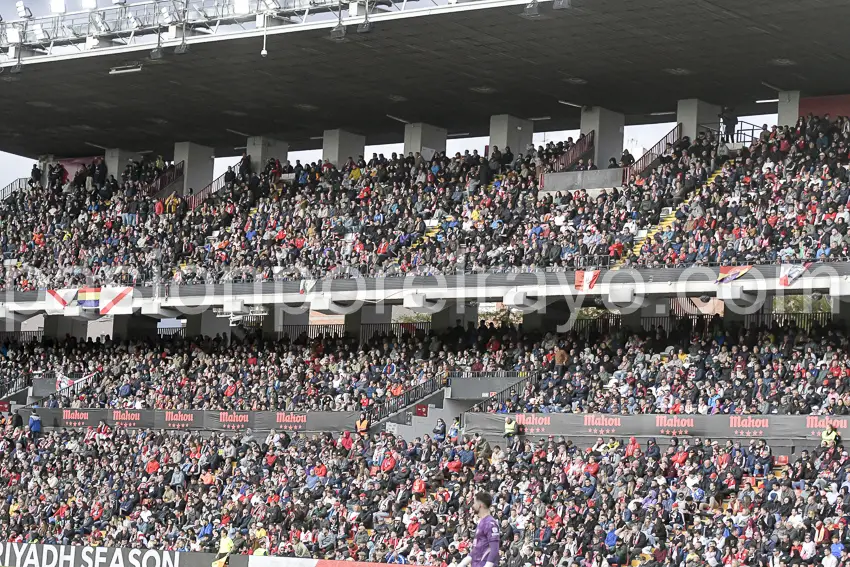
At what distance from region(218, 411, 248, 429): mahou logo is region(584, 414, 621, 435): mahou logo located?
10489mm

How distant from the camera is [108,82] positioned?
46719 mm

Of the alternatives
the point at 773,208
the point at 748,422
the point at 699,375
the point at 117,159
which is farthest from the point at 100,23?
the point at 748,422

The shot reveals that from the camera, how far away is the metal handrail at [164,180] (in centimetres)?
5366

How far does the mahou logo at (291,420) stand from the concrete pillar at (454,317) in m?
5.58

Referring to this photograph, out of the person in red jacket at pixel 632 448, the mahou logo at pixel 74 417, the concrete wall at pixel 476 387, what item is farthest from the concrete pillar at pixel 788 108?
the mahou logo at pixel 74 417

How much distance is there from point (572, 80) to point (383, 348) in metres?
9.48

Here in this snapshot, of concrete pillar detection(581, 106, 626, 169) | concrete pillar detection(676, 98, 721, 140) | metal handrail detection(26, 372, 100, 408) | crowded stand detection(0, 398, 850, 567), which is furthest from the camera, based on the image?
metal handrail detection(26, 372, 100, 408)

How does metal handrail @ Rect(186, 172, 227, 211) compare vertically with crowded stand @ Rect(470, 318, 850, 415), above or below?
above

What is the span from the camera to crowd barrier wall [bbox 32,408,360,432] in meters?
38.9

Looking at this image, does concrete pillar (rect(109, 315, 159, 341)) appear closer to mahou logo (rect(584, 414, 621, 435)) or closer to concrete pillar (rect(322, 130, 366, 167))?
concrete pillar (rect(322, 130, 366, 167))

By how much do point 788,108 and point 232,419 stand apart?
17992 mm

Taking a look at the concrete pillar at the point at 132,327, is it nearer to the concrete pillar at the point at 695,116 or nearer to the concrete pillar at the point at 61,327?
the concrete pillar at the point at 61,327

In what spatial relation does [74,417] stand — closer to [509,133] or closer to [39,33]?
[39,33]

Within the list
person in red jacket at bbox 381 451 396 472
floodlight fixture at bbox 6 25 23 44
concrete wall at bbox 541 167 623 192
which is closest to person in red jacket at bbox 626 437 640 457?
person in red jacket at bbox 381 451 396 472
